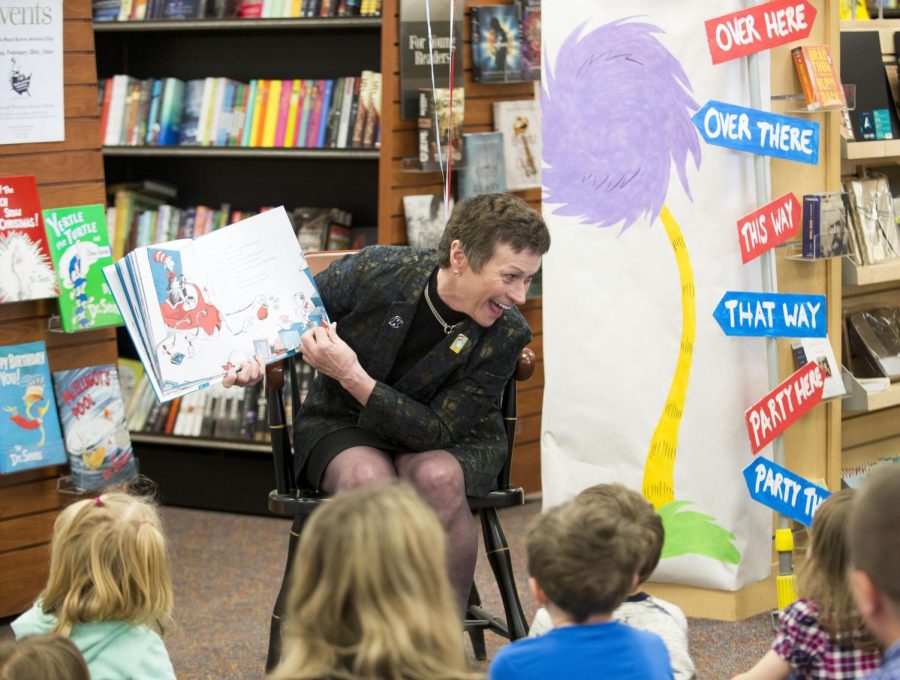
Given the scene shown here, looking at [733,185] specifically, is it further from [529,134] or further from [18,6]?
[18,6]

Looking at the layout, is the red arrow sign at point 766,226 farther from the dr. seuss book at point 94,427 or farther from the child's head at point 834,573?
the dr. seuss book at point 94,427

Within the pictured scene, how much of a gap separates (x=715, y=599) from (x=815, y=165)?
1.12 meters

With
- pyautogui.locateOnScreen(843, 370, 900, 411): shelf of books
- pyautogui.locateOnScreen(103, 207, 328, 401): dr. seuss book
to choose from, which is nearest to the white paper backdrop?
pyautogui.locateOnScreen(843, 370, 900, 411): shelf of books

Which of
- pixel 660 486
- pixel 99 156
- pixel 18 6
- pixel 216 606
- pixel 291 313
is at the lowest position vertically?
pixel 216 606

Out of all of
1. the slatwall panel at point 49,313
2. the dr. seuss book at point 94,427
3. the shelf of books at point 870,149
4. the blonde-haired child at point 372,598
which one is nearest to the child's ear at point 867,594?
the blonde-haired child at point 372,598

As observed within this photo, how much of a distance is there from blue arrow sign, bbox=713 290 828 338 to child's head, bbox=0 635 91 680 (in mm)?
1862

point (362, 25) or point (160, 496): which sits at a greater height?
point (362, 25)

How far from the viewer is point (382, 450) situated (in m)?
2.79

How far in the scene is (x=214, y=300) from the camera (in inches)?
104

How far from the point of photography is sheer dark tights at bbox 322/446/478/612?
2.66 m

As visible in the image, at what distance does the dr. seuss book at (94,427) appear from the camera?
3293mm

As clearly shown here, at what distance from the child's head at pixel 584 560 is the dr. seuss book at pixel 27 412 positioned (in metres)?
1.92

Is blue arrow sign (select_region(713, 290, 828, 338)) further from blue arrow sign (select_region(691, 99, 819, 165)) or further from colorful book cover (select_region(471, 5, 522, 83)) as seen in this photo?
colorful book cover (select_region(471, 5, 522, 83))

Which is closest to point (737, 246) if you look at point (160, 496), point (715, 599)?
point (715, 599)
